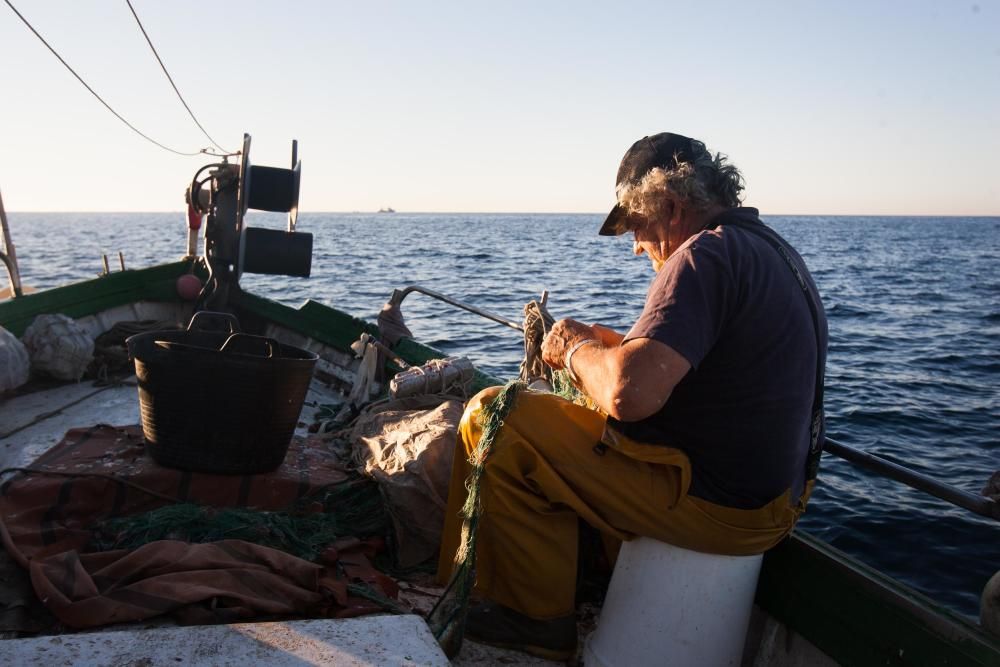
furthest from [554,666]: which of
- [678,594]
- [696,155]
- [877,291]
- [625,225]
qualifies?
[877,291]

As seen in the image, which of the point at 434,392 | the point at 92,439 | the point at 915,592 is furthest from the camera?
the point at 434,392

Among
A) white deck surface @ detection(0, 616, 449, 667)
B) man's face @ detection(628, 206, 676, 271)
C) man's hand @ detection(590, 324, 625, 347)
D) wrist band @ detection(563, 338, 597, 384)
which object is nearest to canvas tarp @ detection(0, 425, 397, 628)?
white deck surface @ detection(0, 616, 449, 667)

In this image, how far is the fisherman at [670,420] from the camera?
2.23m

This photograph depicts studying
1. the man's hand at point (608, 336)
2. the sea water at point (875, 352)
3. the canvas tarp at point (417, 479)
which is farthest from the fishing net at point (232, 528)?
the sea water at point (875, 352)

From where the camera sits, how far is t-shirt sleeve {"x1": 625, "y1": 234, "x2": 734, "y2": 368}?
2154mm

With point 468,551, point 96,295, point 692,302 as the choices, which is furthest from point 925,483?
point 96,295

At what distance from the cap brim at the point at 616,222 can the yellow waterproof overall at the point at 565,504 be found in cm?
69

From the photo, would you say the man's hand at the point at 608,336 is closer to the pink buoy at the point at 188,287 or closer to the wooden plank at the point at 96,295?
the wooden plank at the point at 96,295

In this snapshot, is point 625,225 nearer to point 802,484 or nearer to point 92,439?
point 802,484

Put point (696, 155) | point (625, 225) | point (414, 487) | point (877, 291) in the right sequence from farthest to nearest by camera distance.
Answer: point (877, 291)
point (414, 487)
point (625, 225)
point (696, 155)

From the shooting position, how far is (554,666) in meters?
2.68

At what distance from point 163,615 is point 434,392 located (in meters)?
2.25

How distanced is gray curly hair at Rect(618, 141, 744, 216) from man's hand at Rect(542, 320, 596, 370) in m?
0.44

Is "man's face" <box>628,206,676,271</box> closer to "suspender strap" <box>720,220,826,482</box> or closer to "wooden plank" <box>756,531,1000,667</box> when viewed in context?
"suspender strap" <box>720,220,826,482</box>
